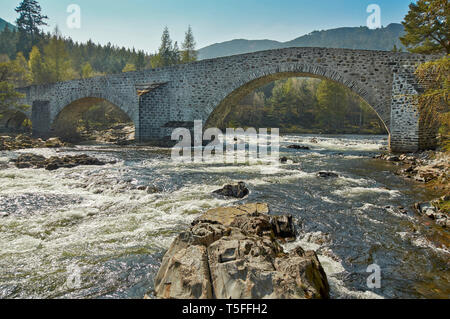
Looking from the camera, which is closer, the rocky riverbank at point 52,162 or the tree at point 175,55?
the rocky riverbank at point 52,162

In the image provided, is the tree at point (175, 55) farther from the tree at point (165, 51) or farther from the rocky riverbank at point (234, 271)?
the rocky riverbank at point (234, 271)

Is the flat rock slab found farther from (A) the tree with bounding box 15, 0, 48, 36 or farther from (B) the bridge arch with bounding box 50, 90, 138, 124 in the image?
(A) the tree with bounding box 15, 0, 48, 36

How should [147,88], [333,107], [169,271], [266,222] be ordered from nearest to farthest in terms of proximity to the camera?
[169,271] < [266,222] < [147,88] < [333,107]

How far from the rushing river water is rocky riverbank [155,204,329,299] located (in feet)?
1.65

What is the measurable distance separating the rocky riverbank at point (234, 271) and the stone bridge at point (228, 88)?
412 inches

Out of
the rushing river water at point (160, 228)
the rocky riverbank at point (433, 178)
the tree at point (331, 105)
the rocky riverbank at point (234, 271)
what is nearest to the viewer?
the rocky riverbank at point (234, 271)

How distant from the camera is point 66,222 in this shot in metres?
5.41

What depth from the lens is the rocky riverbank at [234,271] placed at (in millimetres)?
2590

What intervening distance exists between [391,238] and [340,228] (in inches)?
30.4

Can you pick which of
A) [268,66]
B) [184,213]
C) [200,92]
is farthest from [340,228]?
[200,92]

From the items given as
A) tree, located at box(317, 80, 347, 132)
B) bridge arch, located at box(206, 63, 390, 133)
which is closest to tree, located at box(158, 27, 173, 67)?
tree, located at box(317, 80, 347, 132)

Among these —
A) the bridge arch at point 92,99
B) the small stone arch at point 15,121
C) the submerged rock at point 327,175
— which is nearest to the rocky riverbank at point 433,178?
the submerged rock at point 327,175
